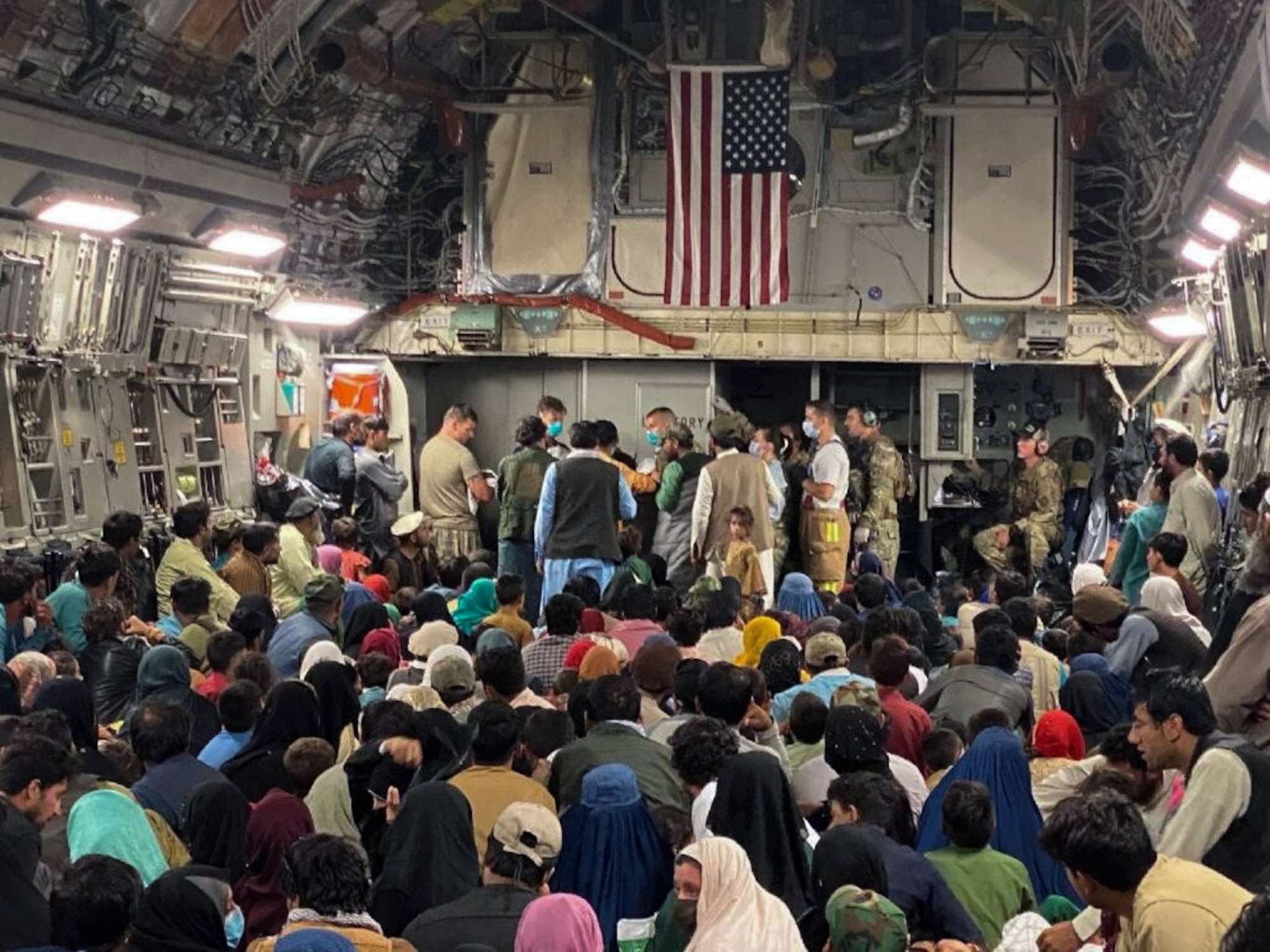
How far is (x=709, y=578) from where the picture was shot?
1305 centimetres

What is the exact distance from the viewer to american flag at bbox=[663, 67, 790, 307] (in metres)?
16.9

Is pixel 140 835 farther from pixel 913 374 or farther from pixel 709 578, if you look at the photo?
pixel 913 374

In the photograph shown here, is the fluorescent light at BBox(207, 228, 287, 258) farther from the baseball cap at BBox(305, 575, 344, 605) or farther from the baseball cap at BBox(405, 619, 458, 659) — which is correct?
the baseball cap at BBox(405, 619, 458, 659)

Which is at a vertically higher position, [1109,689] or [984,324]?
[984,324]

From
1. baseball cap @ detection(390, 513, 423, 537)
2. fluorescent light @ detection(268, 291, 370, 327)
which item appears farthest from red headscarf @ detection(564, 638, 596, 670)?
fluorescent light @ detection(268, 291, 370, 327)

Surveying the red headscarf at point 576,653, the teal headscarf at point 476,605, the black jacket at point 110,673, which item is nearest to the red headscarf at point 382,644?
the red headscarf at point 576,653

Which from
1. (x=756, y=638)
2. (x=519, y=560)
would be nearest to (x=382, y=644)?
(x=756, y=638)

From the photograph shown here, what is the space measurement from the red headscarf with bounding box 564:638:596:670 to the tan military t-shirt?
641cm

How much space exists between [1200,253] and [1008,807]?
9254mm

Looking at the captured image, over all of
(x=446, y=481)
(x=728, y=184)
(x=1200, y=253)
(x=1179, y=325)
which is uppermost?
(x=728, y=184)

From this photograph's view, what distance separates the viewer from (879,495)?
678 inches

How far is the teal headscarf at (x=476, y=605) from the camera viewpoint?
39.5 feet

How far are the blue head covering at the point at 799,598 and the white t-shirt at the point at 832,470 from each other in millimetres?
2591

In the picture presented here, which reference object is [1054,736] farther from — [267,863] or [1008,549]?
[1008,549]
